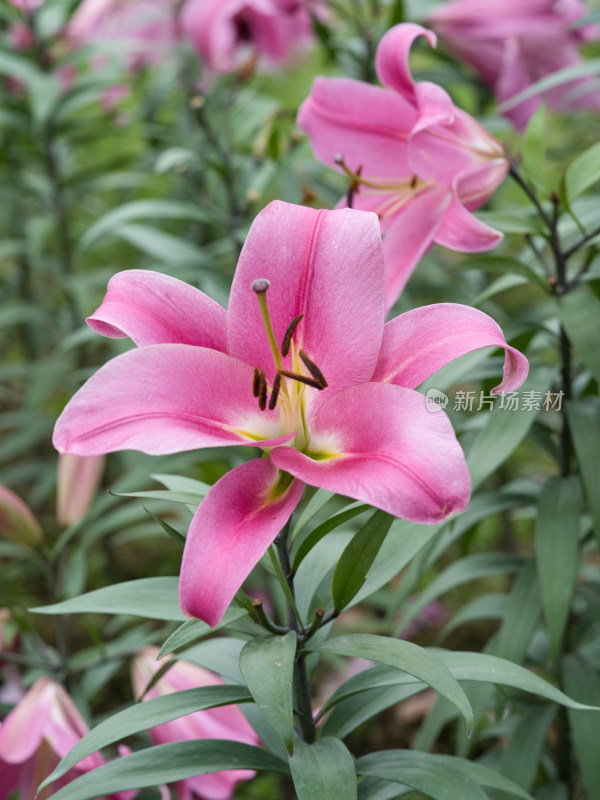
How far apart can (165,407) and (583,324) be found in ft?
1.34

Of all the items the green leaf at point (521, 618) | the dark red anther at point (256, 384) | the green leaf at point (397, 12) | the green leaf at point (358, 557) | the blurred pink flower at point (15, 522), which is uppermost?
the green leaf at point (397, 12)

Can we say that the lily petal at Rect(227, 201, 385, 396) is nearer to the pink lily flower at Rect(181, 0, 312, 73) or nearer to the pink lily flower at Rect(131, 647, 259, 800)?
the pink lily flower at Rect(131, 647, 259, 800)

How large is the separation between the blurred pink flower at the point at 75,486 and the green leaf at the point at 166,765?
385 mm

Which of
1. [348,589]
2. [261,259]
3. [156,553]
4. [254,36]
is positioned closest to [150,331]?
[261,259]

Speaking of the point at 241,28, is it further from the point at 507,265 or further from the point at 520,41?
the point at 507,265

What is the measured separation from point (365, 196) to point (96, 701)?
113 centimetres

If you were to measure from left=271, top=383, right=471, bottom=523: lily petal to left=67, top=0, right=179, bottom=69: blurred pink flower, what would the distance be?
1318 mm

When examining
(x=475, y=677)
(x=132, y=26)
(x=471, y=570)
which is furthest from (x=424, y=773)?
(x=132, y=26)

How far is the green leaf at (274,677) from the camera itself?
1.40 feet

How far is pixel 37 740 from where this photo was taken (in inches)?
27.5

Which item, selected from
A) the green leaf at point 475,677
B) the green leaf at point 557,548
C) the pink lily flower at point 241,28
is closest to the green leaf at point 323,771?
the green leaf at point 475,677

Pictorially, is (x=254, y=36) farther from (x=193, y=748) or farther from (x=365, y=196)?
(x=193, y=748)

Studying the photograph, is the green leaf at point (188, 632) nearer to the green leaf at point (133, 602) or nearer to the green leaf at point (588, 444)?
the green leaf at point (133, 602)

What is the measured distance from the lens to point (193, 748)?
1.81 feet
